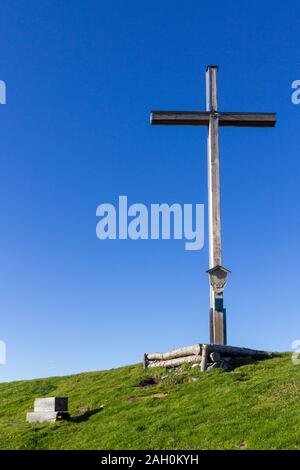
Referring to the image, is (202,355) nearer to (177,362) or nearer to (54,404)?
(177,362)

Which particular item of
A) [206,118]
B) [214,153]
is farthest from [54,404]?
[206,118]

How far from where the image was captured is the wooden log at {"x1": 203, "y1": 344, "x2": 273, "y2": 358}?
79.7 feet

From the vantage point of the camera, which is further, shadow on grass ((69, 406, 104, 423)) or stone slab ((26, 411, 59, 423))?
stone slab ((26, 411, 59, 423))

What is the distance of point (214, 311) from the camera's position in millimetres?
26297

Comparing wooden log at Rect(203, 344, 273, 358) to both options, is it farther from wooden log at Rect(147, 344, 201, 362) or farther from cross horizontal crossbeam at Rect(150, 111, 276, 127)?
cross horizontal crossbeam at Rect(150, 111, 276, 127)

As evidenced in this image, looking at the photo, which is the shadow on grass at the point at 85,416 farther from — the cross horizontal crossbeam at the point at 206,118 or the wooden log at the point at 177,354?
the cross horizontal crossbeam at the point at 206,118

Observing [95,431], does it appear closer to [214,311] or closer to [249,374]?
[249,374]

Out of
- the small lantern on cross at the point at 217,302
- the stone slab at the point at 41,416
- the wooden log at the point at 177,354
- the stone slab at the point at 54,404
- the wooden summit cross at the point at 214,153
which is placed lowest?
the stone slab at the point at 41,416

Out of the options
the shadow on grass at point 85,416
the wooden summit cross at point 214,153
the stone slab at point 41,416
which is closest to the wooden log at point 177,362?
the wooden summit cross at point 214,153

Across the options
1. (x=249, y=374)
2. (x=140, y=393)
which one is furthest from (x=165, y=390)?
(x=249, y=374)

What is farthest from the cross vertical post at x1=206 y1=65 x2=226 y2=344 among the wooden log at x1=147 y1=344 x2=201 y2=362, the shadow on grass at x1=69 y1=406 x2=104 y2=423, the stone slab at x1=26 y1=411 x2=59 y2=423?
the stone slab at x1=26 y1=411 x2=59 y2=423

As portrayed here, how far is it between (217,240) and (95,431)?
10683mm

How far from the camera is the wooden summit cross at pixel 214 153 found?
2630 centimetres
